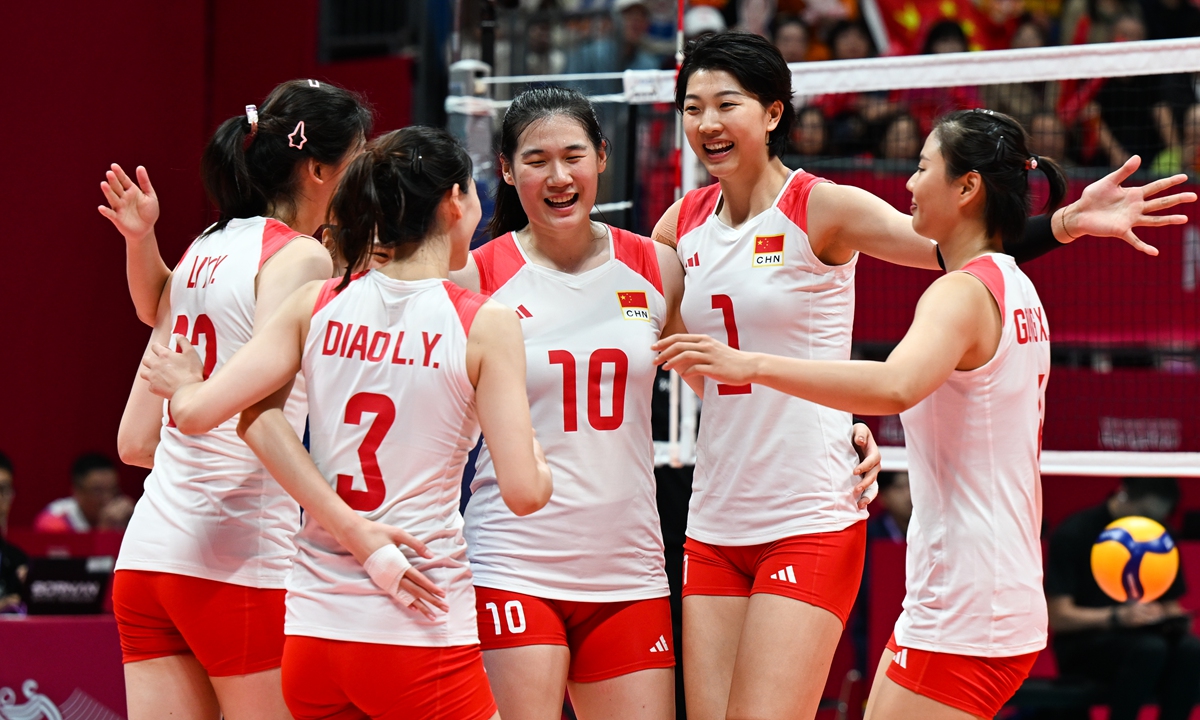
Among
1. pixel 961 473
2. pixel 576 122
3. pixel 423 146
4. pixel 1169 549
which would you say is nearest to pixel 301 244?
pixel 423 146

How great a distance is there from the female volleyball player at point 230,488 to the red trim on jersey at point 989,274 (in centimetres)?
163

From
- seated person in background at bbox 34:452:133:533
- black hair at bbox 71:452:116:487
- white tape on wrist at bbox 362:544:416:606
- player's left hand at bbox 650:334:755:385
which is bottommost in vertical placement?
seated person in background at bbox 34:452:133:533

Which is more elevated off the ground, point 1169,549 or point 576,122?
point 576,122

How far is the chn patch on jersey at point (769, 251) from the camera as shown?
11.7ft

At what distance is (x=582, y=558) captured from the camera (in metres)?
3.41

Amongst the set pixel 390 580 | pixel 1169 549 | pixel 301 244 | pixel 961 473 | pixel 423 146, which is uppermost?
pixel 423 146

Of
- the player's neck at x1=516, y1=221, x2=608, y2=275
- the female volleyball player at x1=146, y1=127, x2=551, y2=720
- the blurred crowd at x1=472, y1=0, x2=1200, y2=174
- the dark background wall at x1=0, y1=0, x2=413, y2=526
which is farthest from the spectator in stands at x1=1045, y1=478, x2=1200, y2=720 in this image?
the dark background wall at x1=0, y1=0, x2=413, y2=526

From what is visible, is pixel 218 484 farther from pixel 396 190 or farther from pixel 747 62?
pixel 747 62

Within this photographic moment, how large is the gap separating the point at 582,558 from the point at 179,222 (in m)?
8.34

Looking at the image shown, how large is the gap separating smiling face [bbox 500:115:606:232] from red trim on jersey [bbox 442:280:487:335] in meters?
0.69

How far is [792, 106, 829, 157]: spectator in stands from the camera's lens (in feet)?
26.6

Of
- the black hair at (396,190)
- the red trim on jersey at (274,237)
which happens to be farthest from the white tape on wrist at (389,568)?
the red trim on jersey at (274,237)

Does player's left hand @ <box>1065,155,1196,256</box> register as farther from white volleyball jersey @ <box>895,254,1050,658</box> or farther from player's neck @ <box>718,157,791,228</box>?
player's neck @ <box>718,157,791,228</box>

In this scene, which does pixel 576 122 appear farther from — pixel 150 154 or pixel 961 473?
pixel 150 154
